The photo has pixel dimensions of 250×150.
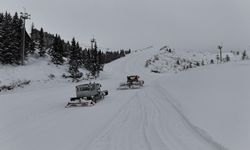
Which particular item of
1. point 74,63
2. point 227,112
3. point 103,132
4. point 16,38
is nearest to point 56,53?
point 74,63

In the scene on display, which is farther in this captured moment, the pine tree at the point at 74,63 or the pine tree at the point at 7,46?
the pine tree at the point at 74,63

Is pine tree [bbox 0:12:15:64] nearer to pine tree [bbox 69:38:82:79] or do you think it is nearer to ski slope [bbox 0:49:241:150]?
pine tree [bbox 69:38:82:79]

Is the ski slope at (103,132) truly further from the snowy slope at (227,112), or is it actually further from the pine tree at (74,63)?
the pine tree at (74,63)

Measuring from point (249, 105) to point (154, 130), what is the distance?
13.9ft

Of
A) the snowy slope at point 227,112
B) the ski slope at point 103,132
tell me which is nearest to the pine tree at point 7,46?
the ski slope at point 103,132

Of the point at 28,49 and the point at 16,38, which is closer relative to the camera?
the point at 16,38

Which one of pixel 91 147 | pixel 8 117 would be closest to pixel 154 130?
pixel 91 147

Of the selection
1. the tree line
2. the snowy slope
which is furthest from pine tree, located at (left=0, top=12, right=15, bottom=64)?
the snowy slope

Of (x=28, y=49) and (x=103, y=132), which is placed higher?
(x=28, y=49)

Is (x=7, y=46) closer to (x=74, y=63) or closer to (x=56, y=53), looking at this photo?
(x=56, y=53)

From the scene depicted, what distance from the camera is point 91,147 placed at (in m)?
10.3

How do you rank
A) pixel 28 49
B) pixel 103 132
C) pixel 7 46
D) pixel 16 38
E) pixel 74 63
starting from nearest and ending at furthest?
pixel 103 132 < pixel 7 46 < pixel 16 38 < pixel 28 49 < pixel 74 63

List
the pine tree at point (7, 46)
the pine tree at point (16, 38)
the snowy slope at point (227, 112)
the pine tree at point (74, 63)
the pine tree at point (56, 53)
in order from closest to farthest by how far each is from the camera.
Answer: the snowy slope at point (227, 112), the pine tree at point (7, 46), the pine tree at point (16, 38), the pine tree at point (74, 63), the pine tree at point (56, 53)

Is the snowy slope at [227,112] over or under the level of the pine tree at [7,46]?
under
